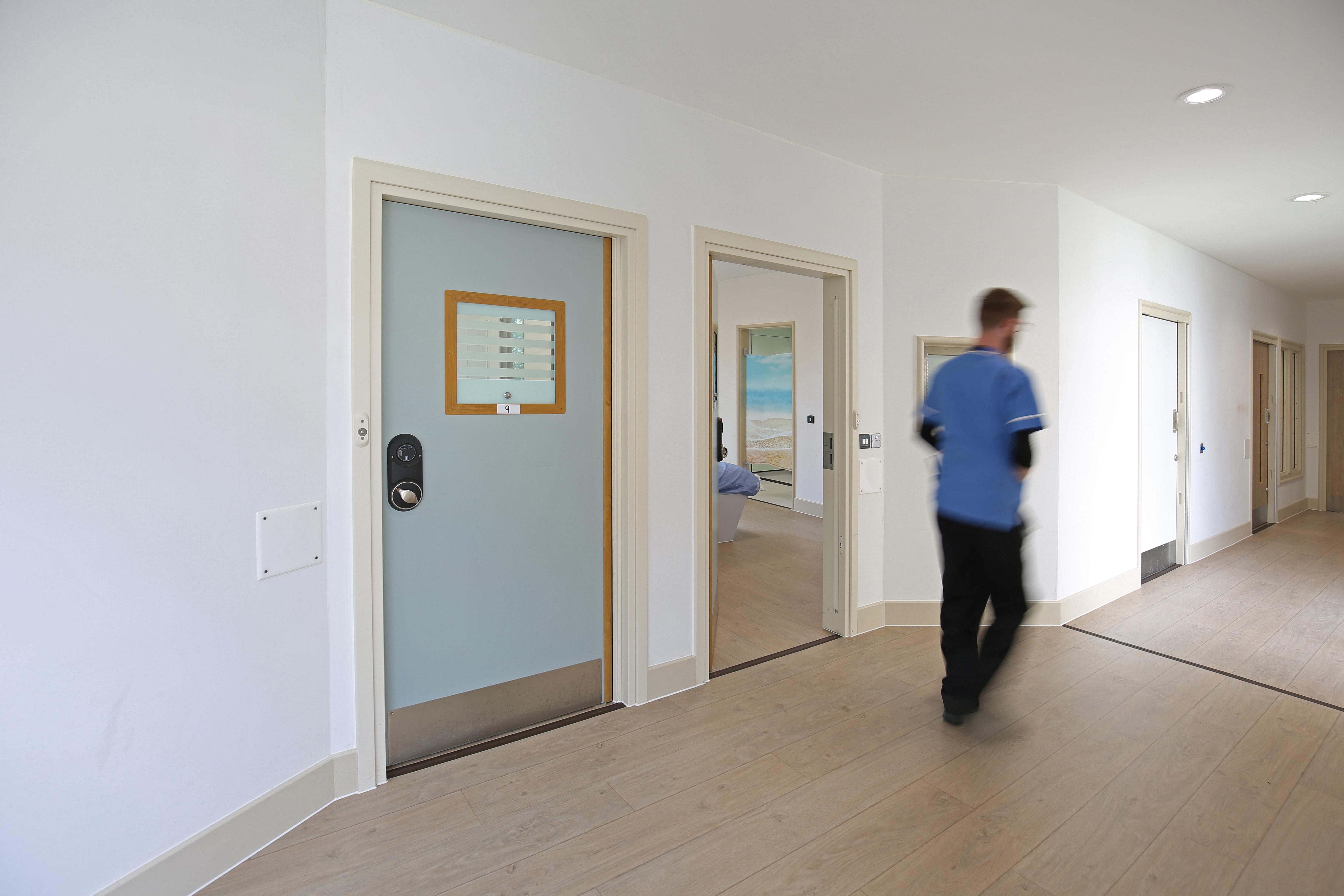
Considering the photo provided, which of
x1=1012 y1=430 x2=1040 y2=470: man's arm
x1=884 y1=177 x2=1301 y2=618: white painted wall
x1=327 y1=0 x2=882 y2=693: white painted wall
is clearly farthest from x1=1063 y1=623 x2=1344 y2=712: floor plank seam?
x1=1012 y1=430 x2=1040 y2=470: man's arm

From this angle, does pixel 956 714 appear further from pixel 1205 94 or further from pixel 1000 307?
pixel 1205 94

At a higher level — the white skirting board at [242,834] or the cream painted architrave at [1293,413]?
the cream painted architrave at [1293,413]

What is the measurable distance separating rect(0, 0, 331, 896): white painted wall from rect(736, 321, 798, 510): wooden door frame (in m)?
5.97

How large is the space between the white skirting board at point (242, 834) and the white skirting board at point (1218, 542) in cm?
615

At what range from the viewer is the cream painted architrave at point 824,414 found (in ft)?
9.26

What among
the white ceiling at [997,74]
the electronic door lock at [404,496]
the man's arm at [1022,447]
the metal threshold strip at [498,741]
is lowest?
the metal threshold strip at [498,741]

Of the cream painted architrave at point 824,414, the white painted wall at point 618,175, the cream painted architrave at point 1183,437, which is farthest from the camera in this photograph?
the cream painted architrave at point 1183,437

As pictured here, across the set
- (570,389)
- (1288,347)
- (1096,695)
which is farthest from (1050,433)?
(1288,347)

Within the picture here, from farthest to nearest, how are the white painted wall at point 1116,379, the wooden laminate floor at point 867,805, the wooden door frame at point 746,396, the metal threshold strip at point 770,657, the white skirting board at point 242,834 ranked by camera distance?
1. the wooden door frame at point 746,396
2. the white painted wall at point 1116,379
3. the metal threshold strip at point 770,657
4. the wooden laminate floor at point 867,805
5. the white skirting board at point 242,834

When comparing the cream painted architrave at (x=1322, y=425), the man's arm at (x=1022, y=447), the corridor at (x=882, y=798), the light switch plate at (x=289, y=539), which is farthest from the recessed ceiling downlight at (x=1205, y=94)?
the cream painted architrave at (x=1322, y=425)

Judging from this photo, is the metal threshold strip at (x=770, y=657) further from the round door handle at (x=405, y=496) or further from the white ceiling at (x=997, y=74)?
the white ceiling at (x=997, y=74)

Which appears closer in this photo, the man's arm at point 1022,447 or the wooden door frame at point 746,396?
the man's arm at point 1022,447

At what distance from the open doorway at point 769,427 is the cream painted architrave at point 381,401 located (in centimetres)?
184

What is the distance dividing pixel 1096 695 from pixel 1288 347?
7.44 meters
